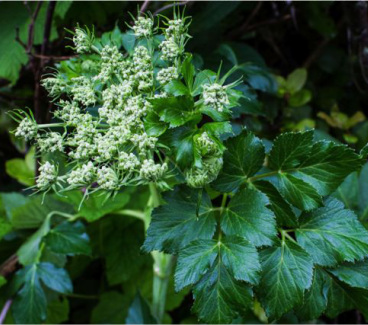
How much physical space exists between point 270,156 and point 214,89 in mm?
222

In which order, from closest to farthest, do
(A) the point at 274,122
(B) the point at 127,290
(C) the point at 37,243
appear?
(C) the point at 37,243 < (B) the point at 127,290 < (A) the point at 274,122

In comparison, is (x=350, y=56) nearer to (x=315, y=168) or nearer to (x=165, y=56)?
(x=315, y=168)

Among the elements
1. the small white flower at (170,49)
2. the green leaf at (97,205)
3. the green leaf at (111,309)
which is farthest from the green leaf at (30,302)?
the small white flower at (170,49)

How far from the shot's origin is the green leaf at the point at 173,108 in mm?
667

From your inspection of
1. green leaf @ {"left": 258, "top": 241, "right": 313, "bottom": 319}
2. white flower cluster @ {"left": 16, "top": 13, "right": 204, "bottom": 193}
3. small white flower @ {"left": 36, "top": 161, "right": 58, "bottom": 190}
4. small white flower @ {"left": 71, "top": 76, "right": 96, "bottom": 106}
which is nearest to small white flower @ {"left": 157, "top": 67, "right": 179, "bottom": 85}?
white flower cluster @ {"left": 16, "top": 13, "right": 204, "bottom": 193}

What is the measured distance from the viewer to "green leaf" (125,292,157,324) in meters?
1.03

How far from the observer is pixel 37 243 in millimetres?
1230

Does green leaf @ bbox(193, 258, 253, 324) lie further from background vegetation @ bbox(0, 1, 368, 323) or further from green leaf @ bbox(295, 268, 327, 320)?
background vegetation @ bbox(0, 1, 368, 323)

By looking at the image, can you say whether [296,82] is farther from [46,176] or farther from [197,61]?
[46,176]

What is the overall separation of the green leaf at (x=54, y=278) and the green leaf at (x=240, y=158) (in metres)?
0.59

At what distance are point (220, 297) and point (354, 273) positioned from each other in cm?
26

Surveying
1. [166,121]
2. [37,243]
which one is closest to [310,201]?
[166,121]

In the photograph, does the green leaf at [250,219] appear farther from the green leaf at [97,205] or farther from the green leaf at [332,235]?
the green leaf at [97,205]

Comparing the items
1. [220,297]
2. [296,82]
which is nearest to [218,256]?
[220,297]
